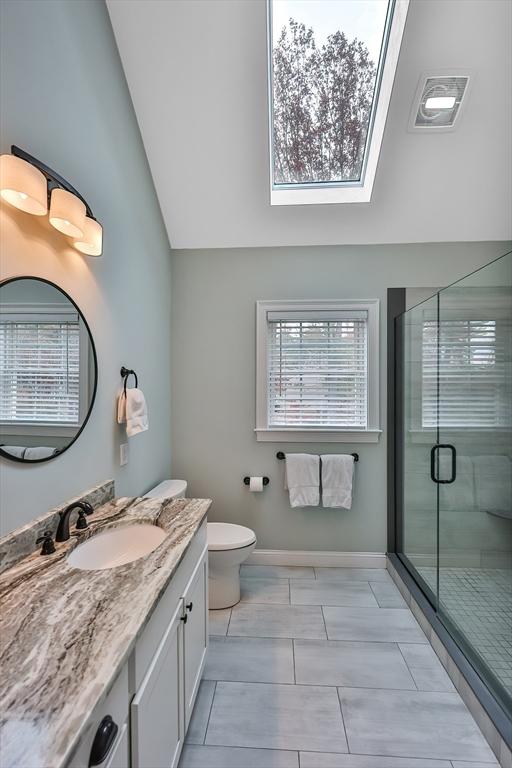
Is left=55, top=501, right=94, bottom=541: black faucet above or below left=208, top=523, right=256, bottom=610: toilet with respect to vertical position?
above

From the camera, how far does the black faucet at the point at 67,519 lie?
1.37 metres

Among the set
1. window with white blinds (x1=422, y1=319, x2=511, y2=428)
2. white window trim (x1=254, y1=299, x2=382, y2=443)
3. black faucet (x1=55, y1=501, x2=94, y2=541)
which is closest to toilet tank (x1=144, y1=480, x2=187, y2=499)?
white window trim (x1=254, y1=299, x2=382, y2=443)

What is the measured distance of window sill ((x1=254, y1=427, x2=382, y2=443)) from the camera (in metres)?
2.85

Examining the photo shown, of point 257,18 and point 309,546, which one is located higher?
point 257,18

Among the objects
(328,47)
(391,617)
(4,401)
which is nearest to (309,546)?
(391,617)

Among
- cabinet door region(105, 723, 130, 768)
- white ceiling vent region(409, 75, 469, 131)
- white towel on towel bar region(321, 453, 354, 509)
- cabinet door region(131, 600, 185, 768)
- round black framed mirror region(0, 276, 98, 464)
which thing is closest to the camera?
cabinet door region(105, 723, 130, 768)

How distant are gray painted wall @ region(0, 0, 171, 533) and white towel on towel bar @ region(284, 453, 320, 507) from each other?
95 centimetres

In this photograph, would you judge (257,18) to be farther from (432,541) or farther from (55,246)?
(432,541)

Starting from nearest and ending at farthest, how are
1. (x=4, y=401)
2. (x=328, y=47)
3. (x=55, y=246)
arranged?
(x=4, y=401), (x=55, y=246), (x=328, y=47)

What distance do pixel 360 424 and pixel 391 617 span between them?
48.6 inches

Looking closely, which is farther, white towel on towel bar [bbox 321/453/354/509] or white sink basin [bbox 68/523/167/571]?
white towel on towel bar [bbox 321/453/354/509]

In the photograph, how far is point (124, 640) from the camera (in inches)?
33.4

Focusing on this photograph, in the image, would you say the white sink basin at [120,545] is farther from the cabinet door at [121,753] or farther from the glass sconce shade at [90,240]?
the glass sconce shade at [90,240]

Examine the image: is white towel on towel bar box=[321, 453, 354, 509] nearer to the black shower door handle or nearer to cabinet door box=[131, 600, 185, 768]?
the black shower door handle
